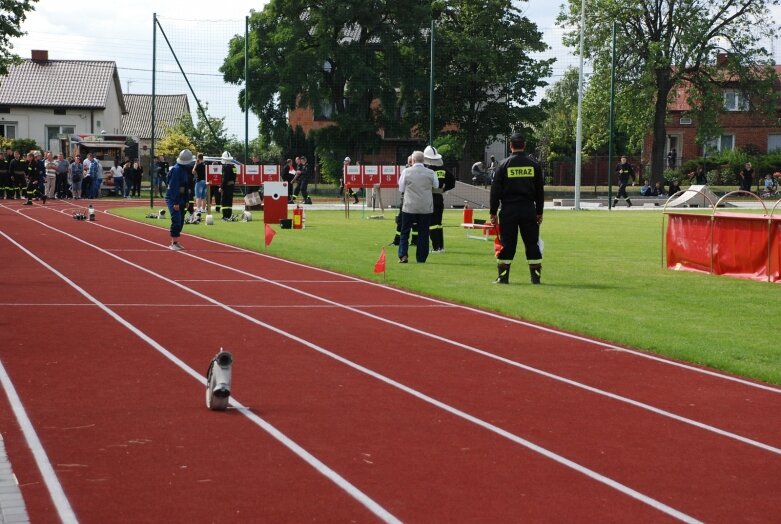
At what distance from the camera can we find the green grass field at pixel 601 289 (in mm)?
11531

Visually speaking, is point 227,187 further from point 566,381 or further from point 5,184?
point 566,381

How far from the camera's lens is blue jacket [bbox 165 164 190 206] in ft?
72.3

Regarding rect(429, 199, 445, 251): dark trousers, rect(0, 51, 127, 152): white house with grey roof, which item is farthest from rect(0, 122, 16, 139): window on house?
rect(429, 199, 445, 251): dark trousers

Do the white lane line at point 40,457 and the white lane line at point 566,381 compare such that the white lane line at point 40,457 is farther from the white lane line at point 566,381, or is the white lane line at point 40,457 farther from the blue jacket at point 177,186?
the blue jacket at point 177,186

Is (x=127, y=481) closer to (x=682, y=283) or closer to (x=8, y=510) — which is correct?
(x=8, y=510)

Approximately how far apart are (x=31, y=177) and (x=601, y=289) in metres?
32.6

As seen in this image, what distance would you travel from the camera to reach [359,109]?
6000 centimetres

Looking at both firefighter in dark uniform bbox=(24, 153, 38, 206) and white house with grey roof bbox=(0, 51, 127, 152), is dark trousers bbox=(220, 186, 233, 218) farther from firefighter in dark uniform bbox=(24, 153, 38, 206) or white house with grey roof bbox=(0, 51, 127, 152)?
white house with grey roof bbox=(0, 51, 127, 152)

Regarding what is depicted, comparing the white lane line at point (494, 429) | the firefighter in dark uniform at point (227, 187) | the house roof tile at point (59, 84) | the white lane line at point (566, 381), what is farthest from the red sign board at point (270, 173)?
the house roof tile at point (59, 84)

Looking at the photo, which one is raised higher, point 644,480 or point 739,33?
point 739,33

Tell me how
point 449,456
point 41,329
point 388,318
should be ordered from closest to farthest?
point 449,456 → point 41,329 → point 388,318

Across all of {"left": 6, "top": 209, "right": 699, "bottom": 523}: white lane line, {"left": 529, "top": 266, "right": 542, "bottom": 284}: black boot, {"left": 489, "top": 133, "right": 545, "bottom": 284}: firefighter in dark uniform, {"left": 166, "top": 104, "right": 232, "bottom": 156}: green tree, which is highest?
{"left": 166, "top": 104, "right": 232, "bottom": 156}: green tree

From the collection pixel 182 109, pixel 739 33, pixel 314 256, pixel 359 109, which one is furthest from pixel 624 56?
pixel 182 109

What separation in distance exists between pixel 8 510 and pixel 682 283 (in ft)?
43.0
